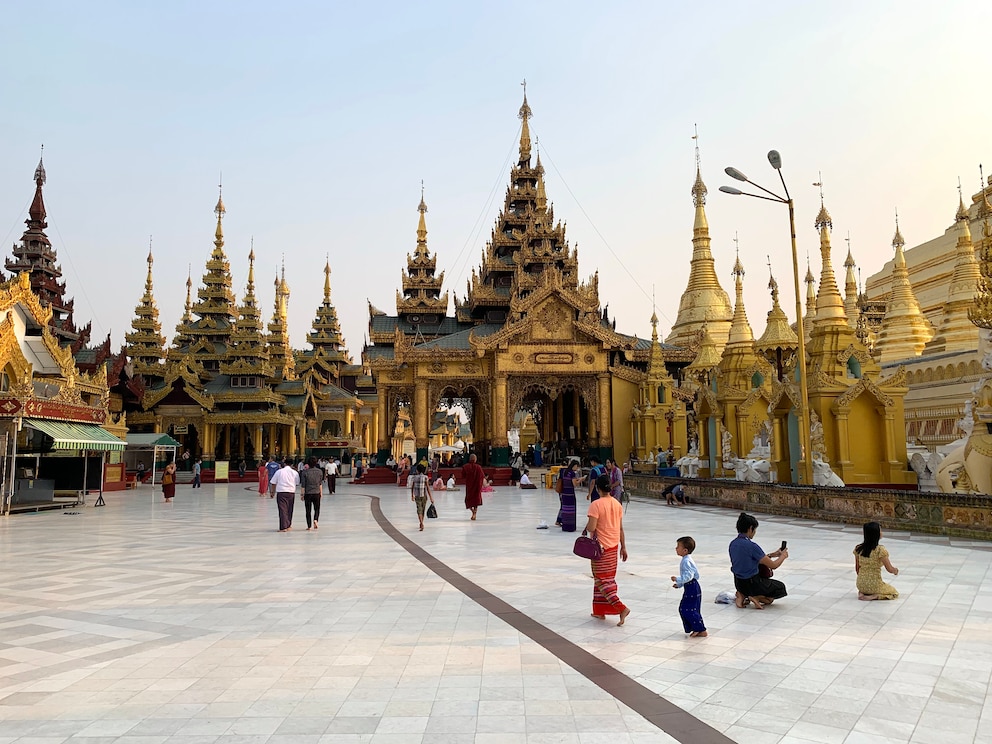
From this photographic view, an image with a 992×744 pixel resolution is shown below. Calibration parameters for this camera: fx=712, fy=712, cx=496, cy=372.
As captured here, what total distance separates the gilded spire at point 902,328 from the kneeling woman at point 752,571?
29.2 meters

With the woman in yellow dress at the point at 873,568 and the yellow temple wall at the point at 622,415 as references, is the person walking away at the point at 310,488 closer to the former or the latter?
the woman in yellow dress at the point at 873,568

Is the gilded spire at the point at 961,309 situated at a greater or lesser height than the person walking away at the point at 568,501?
greater

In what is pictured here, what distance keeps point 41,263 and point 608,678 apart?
4769 centimetres

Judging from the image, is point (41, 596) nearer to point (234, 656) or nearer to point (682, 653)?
point (234, 656)

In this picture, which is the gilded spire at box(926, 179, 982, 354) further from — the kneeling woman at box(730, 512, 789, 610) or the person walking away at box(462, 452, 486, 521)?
the kneeling woman at box(730, 512, 789, 610)

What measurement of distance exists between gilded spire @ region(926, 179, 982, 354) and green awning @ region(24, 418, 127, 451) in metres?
30.7

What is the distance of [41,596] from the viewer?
820 cm

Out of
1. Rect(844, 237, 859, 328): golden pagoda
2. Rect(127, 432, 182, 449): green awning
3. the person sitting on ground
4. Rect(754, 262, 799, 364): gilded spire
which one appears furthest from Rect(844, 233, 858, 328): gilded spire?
Rect(127, 432, 182, 449): green awning

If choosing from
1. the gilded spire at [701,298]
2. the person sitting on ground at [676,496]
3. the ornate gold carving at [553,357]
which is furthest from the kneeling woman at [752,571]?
the gilded spire at [701,298]

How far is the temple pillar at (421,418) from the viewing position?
3547cm

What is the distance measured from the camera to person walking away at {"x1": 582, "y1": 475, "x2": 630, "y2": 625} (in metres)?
6.69

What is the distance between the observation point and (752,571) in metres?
7.22

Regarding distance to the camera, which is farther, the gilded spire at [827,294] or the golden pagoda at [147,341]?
the golden pagoda at [147,341]

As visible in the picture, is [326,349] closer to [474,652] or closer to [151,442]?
[151,442]
